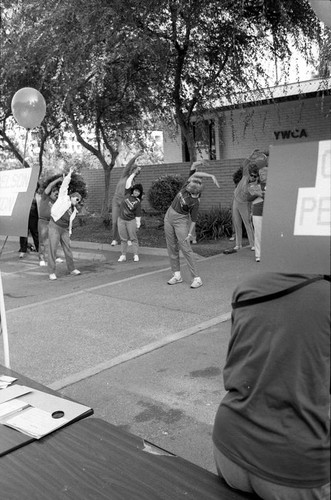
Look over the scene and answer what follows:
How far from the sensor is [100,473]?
2172 mm

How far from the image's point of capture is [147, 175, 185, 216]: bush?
14820 mm

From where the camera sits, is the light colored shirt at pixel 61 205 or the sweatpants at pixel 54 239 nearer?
the light colored shirt at pixel 61 205

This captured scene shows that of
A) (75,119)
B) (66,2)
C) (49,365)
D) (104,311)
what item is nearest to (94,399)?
(49,365)

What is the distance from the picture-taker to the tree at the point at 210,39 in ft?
33.8

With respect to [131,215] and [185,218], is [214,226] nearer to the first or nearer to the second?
[131,215]

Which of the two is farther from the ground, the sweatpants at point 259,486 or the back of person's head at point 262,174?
the back of person's head at point 262,174

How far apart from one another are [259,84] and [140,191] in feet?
14.7

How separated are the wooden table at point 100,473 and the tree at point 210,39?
9.07 meters

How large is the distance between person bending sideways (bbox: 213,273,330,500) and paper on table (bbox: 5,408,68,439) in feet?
3.75

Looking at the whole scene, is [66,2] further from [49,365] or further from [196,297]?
[49,365]

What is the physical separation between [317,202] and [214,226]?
10780 millimetres

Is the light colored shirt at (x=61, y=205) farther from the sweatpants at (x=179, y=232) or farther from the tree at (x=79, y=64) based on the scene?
the tree at (x=79, y=64)

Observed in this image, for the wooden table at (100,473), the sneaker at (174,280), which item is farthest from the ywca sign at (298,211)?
the sneaker at (174,280)

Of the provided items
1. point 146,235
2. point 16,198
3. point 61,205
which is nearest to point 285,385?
point 16,198
